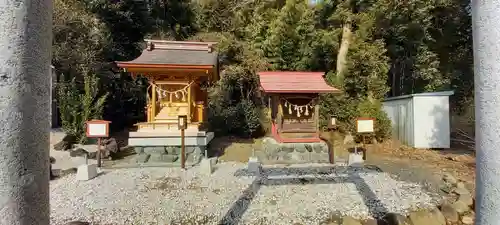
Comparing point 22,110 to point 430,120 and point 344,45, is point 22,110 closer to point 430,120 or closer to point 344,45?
point 430,120

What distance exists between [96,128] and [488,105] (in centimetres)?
667

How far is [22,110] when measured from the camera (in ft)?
3.58

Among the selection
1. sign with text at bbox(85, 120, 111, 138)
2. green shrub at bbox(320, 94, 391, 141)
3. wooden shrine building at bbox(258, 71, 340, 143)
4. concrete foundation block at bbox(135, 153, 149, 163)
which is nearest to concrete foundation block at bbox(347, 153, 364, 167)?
wooden shrine building at bbox(258, 71, 340, 143)

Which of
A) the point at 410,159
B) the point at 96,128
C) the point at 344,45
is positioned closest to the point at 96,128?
the point at 96,128

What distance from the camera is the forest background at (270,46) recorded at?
1080 centimetres

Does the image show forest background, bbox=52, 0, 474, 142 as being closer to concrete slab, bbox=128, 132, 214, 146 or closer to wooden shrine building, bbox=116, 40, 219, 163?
wooden shrine building, bbox=116, 40, 219, 163

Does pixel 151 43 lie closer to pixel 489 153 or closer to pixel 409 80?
pixel 489 153

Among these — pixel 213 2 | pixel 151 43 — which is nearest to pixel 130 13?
pixel 213 2

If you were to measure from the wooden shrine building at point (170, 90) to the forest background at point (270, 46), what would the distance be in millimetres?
2902

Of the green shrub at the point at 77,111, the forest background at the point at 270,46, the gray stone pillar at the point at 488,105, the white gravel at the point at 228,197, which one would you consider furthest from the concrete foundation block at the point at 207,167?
the forest background at the point at 270,46

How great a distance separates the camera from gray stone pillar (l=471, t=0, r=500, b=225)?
1.14m

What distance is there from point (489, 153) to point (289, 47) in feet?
39.4

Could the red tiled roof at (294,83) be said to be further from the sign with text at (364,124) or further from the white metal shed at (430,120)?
the white metal shed at (430,120)

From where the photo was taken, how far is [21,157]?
1095mm
